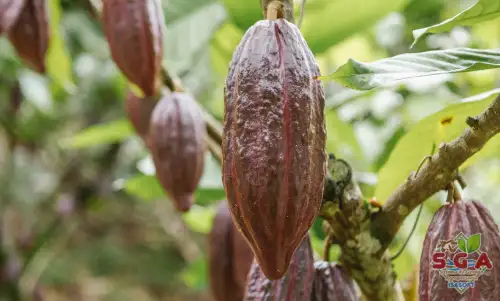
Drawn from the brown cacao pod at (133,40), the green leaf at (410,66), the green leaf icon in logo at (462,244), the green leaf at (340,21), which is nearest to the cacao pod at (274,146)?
the green leaf at (410,66)

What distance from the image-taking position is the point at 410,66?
0.47m

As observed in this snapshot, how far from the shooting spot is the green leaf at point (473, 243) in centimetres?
48

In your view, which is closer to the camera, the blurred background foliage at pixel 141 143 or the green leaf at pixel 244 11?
the green leaf at pixel 244 11

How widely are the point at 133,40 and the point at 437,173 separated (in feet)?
1.30

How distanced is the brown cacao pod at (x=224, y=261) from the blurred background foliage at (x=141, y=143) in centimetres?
13

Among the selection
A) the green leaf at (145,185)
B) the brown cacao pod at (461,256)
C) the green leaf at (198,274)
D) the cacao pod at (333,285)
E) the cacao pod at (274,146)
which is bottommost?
the green leaf at (198,274)

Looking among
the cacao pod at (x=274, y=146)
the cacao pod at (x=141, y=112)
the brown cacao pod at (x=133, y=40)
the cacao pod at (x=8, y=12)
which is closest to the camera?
the cacao pod at (x=274, y=146)

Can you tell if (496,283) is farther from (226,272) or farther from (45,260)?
(45,260)

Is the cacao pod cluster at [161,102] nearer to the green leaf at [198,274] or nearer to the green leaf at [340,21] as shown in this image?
the green leaf at [340,21]

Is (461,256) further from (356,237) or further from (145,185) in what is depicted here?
(145,185)

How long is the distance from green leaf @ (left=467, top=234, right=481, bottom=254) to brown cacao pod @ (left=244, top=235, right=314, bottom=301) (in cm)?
13

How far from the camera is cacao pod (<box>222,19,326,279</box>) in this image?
0.42m

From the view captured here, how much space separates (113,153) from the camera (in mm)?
2428

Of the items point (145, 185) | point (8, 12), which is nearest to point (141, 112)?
point (145, 185)
